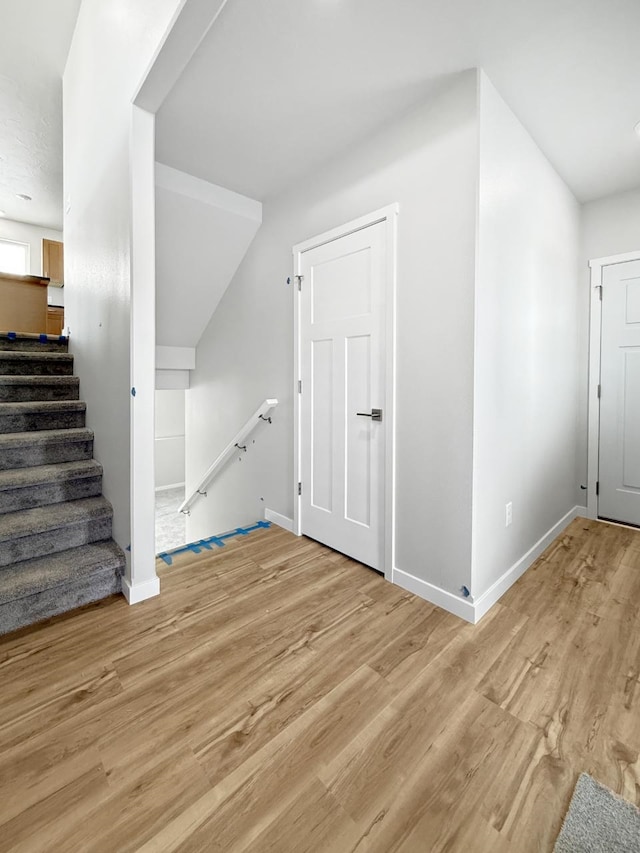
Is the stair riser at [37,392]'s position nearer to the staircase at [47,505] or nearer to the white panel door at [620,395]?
the staircase at [47,505]

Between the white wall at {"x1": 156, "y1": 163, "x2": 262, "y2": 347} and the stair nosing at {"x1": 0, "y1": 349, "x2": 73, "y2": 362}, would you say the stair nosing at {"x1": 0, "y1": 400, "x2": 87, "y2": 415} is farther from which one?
the white wall at {"x1": 156, "y1": 163, "x2": 262, "y2": 347}

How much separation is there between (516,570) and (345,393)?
4.70 feet

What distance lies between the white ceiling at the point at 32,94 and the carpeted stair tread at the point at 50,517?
3.27m

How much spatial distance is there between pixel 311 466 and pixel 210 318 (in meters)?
2.04

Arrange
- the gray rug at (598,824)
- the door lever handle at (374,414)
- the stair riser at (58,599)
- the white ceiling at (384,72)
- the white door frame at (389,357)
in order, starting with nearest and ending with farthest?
1. the gray rug at (598,824)
2. the white ceiling at (384,72)
3. the stair riser at (58,599)
4. the white door frame at (389,357)
5. the door lever handle at (374,414)

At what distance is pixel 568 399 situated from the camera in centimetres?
298

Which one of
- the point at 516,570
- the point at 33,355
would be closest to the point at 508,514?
the point at 516,570

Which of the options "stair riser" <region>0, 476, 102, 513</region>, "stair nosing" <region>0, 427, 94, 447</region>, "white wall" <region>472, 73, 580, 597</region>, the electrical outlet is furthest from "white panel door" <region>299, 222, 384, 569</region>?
"stair nosing" <region>0, 427, 94, 447</region>

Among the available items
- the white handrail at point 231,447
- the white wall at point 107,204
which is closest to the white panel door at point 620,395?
the white handrail at point 231,447

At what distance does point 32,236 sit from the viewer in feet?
18.2

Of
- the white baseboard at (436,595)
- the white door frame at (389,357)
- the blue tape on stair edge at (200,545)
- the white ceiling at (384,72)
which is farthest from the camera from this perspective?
the blue tape on stair edge at (200,545)

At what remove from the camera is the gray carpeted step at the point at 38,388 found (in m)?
2.67

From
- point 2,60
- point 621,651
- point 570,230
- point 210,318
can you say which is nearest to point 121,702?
point 621,651

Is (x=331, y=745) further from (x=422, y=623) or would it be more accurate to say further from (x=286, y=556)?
(x=286, y=556)
